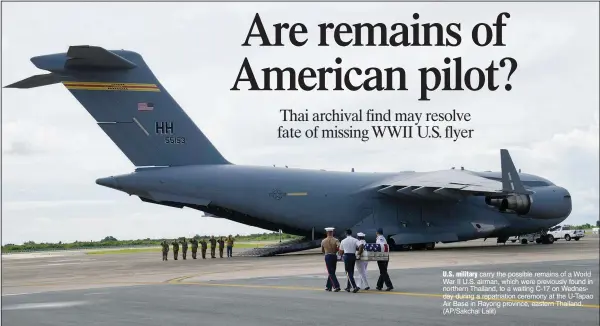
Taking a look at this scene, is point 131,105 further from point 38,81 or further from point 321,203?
point 321,203

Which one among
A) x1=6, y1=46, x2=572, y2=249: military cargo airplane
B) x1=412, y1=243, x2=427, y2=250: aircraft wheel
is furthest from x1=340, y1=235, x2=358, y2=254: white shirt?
x1=412, y1=243, x2=427, y2=250: aircraft wheel

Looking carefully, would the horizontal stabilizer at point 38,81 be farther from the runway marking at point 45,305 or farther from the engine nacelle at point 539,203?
the engine nacelle at point 539,203

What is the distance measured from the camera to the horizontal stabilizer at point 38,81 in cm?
3216

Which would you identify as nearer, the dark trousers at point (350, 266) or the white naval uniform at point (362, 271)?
the dark trousers at point (350, 266)

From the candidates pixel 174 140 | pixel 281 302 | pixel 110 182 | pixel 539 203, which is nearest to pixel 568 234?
pixel 539 203

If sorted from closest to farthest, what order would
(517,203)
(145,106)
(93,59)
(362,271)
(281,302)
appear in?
(281,302) → (362,271) → (93,59) → (145,106) → (517,203)

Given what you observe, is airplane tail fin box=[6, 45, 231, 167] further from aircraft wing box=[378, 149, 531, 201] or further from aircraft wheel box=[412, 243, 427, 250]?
aircraft wheel box=[412, 243, 427, 250]

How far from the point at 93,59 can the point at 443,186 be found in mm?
15943

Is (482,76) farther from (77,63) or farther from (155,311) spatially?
(77,63)

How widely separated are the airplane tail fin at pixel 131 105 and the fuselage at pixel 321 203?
36.0 inches

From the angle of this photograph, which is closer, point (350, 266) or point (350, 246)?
point (350, 266)

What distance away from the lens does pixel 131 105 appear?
3359 cm

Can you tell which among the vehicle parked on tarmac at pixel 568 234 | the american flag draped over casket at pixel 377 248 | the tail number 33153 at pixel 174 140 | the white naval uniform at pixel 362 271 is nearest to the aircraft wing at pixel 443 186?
the tail number 33153 at pixel 174 140

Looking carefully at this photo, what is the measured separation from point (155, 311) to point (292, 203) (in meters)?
21.9
